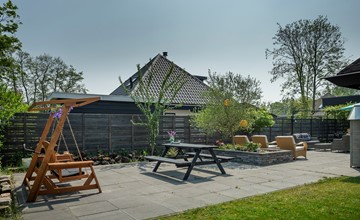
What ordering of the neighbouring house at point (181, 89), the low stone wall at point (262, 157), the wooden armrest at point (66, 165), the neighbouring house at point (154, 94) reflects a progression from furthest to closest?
the neighbouring house at point (181, 89), the neighbouring house at point (154, 94), the low stone wall at point (262, 157), the wooden armrest at point (66, 165)

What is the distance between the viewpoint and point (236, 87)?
1024cm

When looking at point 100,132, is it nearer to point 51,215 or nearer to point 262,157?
point 262,157

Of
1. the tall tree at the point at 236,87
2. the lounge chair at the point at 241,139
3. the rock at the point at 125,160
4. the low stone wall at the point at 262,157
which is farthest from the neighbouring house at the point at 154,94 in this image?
the rock at the point at 125,160

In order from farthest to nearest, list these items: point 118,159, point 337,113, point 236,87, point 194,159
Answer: point 337,113
point 236,87
point 118,159
point 194,159

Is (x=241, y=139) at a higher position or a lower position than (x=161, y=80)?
lower

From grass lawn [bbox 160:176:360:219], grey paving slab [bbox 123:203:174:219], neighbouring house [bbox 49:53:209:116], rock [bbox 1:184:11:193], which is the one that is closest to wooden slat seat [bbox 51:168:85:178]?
rock [bbox 1:184:11:193]

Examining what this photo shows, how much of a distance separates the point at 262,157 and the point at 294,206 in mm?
4585

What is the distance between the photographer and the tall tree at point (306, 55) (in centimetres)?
2483

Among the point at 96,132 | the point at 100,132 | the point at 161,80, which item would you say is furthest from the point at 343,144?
the point at 161,80

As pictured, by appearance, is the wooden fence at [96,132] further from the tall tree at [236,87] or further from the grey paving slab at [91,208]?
the grey paving slab at [91,208]

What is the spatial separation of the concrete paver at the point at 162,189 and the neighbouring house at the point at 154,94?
180 inches

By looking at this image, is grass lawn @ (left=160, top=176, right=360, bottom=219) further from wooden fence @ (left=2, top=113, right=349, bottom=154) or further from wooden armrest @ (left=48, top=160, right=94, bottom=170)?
wooden fence @ (left=2, top=113, right=349, bottom=154)

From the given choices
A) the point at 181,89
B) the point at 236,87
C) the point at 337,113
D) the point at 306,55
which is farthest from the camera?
the point at 306,55

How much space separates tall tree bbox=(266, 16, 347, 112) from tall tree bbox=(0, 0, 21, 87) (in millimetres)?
24023
